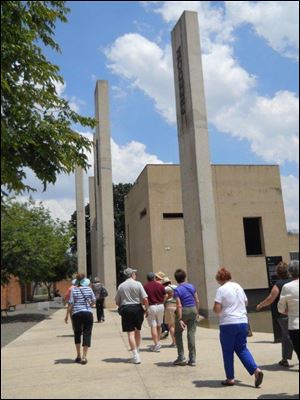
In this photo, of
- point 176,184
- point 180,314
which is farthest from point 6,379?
point 176,184

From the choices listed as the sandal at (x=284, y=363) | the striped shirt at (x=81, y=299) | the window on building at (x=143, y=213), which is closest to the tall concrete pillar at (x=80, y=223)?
the window on building at (x=143, y=213)

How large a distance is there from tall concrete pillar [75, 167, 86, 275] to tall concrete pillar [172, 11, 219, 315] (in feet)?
81.2

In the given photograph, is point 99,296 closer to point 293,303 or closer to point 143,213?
point 293,303

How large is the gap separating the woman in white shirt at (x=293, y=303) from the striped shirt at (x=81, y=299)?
14.6 feet

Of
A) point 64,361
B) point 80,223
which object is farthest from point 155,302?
point 80,223

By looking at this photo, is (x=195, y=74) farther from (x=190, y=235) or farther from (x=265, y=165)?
(x=265, y=165)

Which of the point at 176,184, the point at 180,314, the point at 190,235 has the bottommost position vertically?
the point at 180,314

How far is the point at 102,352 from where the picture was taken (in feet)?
36.1

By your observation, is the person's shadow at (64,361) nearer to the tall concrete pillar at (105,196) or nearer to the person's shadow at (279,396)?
the person's shadow at (279,396)

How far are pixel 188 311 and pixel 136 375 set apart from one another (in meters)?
1.41

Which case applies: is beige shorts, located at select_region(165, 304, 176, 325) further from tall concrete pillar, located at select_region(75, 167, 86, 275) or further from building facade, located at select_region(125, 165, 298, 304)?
tall concrete pillar, located at select_region(75, 167, 86, 275)

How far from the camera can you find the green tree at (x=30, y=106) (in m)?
5.12

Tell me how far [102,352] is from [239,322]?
5.11 meters

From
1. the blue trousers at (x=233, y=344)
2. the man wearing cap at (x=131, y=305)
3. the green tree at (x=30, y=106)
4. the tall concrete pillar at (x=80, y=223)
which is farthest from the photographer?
the tall concrete pillar at (x=80, y=223)
